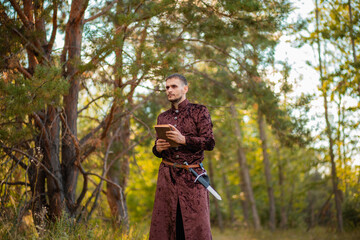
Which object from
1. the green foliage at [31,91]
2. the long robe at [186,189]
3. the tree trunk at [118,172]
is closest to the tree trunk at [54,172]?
the green foliage at [31,91]

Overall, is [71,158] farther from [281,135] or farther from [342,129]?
[342,129]

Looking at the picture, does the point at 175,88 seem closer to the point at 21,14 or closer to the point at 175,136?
the point at 175,136

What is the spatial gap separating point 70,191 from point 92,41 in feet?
7.68

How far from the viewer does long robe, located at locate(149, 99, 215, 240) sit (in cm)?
327

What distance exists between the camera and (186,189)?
3.35 meters

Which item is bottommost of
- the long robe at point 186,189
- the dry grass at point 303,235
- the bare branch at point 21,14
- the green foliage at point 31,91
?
the dry grass at point 303,235

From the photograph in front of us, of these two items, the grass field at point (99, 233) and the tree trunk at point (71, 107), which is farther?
the tree trunk at point (71, 107)

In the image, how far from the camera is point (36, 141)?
5914 millimetres

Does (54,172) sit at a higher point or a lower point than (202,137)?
lower

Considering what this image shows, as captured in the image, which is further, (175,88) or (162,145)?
(175,88)

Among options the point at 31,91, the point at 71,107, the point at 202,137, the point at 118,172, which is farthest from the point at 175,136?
the point at 118,172

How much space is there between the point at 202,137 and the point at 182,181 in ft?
1.31

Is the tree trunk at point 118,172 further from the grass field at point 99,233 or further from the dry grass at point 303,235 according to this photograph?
the dry grass at point 303,235

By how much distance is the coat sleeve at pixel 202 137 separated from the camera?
10.7 feet
